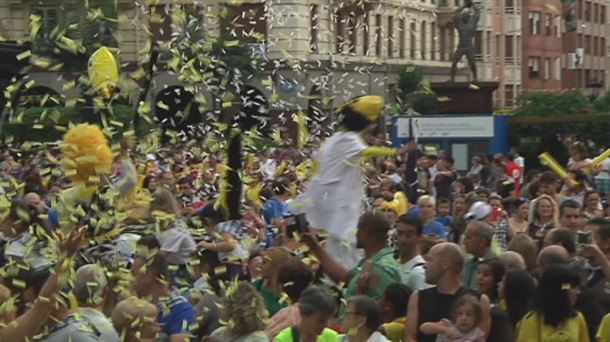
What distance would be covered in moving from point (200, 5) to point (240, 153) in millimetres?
951

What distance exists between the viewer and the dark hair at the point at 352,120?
31.2ft

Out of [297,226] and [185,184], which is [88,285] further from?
[185,184]

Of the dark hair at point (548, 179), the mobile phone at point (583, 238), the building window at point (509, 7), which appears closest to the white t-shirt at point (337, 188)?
the mobile phone at point (583, 238)

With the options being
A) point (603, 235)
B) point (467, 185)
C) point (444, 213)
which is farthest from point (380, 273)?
point (467, 185)

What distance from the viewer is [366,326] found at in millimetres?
7844

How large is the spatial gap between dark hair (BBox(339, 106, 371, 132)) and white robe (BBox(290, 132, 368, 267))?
0.06 meters

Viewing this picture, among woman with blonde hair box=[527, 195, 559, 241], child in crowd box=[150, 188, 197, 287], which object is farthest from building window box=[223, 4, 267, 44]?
woman with blonde hair box=[527, 195, 559, 241]

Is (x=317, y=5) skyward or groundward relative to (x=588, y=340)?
skyward

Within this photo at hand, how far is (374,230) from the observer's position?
8.89 m

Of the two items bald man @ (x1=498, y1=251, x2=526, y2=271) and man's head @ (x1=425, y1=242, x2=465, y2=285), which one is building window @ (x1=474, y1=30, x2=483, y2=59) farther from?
man's head @ (x1=425, y1=242, x2=465, y2=285)

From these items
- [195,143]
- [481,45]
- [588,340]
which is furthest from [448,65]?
[588,340]

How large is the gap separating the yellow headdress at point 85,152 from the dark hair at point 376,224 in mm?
1931

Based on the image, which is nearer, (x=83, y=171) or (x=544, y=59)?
(x=83, y=171)

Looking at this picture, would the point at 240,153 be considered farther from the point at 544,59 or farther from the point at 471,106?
the point at 544,59
